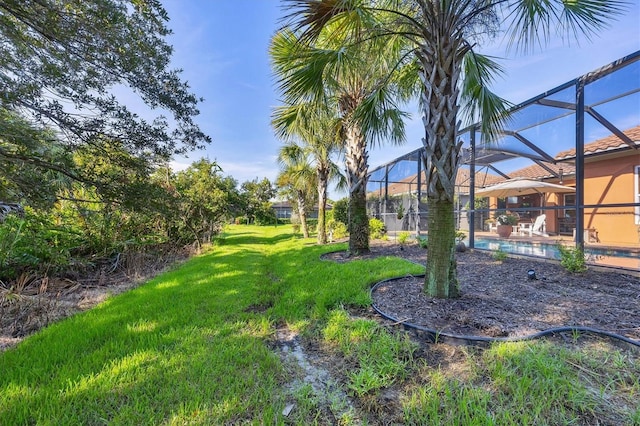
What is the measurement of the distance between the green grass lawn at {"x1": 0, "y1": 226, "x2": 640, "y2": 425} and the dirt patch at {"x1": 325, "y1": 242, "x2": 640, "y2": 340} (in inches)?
18.1

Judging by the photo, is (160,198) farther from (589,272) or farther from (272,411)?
(589,272)

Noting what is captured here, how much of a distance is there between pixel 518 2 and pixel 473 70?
4.13 feet

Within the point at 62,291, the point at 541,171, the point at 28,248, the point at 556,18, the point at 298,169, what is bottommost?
the point at 62,291

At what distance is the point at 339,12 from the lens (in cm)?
381

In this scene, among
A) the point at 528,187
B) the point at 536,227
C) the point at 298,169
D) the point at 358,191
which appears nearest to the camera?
the point at 358,191

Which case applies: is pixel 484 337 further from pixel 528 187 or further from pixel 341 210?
pixel 341 210

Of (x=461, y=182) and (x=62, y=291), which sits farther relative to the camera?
(x=461, y=182)

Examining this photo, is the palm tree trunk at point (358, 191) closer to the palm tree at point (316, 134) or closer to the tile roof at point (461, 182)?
the palm tree at point (316, 134)

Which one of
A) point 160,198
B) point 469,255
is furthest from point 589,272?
point 160,198

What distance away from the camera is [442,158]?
136 inches

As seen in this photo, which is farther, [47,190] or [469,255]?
[469,255]

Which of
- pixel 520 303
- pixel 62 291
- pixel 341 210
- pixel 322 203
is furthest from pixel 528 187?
pixel 62 291

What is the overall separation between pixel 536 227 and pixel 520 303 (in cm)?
795

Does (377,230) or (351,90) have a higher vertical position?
(351,90)
